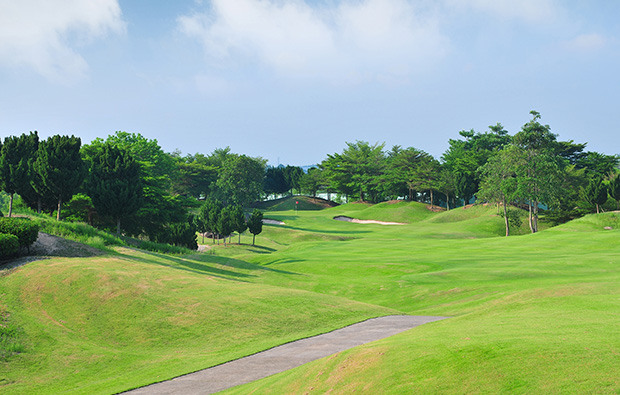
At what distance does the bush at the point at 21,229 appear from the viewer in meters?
26.3

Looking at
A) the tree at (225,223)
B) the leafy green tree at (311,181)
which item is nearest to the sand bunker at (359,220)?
the leafy green tree at (311,181)

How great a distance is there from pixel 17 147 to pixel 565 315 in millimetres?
46537

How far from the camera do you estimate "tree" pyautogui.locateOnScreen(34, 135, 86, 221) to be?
42.5 metres

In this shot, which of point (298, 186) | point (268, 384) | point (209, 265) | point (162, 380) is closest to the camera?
point (268, 384)

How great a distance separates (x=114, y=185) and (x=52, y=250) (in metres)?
19.7

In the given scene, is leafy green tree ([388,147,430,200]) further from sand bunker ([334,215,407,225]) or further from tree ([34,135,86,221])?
tree ([34,135,86,221])

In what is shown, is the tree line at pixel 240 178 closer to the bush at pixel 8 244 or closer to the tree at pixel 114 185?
the tree at pixel 114 185

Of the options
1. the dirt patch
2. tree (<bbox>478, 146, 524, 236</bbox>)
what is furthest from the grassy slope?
tree (<bbox>478, 146, 524, 236</bbox>)

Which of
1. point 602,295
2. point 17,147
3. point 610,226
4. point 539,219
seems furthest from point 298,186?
point 602,295

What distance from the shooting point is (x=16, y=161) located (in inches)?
1727

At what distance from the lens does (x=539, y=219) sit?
8188 centimetres

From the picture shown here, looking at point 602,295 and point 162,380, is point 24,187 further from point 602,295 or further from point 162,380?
point 602,295

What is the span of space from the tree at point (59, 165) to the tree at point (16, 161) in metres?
1.39

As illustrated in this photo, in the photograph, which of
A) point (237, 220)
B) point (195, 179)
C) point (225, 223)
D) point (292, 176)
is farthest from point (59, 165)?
point (292, 176)
